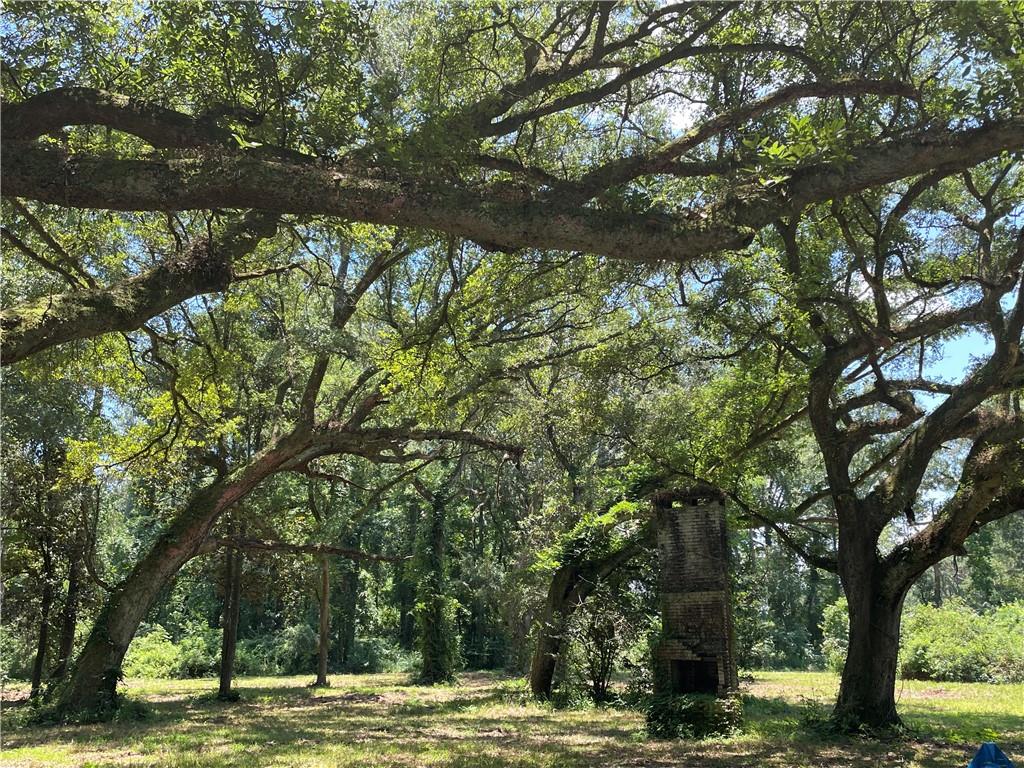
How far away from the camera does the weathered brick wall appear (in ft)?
34.4

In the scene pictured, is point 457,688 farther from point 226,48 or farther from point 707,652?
point 226,48

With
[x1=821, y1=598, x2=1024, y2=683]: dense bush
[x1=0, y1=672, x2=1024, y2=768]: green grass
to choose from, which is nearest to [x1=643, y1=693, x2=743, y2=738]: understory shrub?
[x1=0, y1=672, x2=1024, y2=768]: green grass

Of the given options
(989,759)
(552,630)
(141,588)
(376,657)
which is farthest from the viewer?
(376,657)

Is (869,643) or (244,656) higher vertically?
(869,643)

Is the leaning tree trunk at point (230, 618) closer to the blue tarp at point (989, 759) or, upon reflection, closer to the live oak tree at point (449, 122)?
the live oak tree at point (449, 122)

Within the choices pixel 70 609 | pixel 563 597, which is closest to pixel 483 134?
pixel 563 597

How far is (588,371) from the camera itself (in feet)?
36.1

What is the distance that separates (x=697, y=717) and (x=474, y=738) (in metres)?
3.02

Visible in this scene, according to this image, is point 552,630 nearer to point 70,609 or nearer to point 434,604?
point 434,604

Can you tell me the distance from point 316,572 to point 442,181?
18673 millimetres

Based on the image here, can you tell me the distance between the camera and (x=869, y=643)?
9.46 metres

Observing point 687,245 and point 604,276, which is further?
point 604,276

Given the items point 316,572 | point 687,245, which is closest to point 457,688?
point 316,572

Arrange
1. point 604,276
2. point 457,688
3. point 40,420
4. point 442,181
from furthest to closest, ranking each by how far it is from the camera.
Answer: point 457,688 < point 40,420 < point 604,276 < point 442,181
